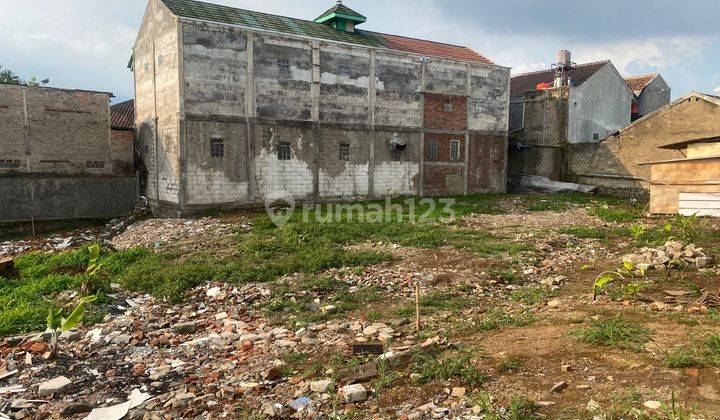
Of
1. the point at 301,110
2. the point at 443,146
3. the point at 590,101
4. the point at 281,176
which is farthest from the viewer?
the point at 590,101

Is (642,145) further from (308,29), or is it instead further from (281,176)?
(281,176)

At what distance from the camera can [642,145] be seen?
794 inches

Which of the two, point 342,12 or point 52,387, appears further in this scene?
point 342,12

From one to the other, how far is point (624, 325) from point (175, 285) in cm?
691

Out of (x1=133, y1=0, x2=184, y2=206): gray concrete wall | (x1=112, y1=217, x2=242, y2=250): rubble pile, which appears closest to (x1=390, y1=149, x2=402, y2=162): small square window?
(x1=112, y1=217, x2=242, y2=250): rubble pile

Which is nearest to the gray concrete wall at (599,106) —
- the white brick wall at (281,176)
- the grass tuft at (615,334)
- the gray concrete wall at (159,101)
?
the white brick wall at (281,176)

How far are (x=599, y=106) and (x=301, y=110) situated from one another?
1679 cm

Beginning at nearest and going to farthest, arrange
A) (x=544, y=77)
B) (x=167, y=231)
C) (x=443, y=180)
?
(x=167, y=231) → (x=443, y=180) → (x=544, y=77)

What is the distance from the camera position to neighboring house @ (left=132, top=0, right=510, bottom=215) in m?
15.7

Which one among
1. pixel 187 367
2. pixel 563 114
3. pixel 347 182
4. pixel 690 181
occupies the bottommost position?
pixel 187 367

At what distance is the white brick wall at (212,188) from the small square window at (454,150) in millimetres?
9130

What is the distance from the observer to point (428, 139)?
20.3 m

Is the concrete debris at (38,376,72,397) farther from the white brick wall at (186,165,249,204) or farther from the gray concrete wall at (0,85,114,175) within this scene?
the gray concrete wall at (0,85,114,175)

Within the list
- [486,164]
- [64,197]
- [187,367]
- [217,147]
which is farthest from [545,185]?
[187,367]
